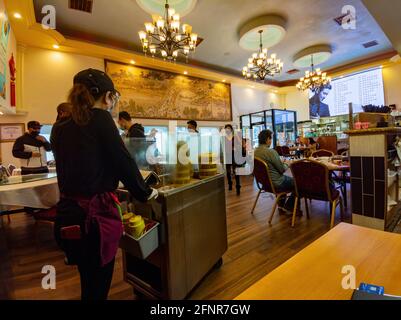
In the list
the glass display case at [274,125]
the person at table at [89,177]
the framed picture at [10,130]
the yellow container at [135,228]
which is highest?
the glass display case at [274,125]

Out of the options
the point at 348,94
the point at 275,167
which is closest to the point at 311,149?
the point at 275,167

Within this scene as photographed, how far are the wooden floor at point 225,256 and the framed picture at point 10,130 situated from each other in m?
2.14

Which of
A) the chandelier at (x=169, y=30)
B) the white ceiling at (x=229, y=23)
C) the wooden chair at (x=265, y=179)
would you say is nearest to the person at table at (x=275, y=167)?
the wooden chair at (x=265, y=179)

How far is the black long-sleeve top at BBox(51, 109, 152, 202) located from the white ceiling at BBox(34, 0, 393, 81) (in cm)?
442

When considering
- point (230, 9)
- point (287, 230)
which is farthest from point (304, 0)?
point (287, 230)

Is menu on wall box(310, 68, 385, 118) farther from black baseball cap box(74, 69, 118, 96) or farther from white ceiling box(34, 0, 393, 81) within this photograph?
black baseball cap box(74, 69, 118, 96)

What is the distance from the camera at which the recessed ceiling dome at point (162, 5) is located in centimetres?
397

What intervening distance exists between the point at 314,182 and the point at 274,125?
727 centimetres

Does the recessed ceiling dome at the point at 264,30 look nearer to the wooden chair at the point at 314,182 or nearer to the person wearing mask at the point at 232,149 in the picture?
the person wearing mask at the point at 232,149

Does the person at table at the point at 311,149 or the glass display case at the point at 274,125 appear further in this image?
the glass display case at the point at 274,125

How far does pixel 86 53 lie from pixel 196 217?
5.79 metres

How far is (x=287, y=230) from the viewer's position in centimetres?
271
